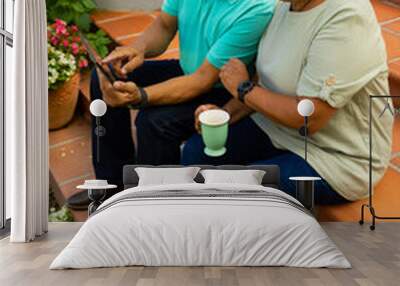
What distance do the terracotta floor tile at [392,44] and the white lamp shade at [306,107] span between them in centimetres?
99

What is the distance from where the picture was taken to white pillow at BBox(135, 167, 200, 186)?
578 centimetres

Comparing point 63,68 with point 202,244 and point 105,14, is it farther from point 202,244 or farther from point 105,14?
point 202,244

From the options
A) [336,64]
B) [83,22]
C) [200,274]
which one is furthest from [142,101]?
[200,274]

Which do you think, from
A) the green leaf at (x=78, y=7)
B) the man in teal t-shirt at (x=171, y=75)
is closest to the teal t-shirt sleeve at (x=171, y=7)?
the man in teal t-shirt at (x=171, y=75)

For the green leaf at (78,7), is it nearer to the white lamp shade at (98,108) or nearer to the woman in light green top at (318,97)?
the white lamp shade at (98,108)

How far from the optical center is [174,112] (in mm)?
6266

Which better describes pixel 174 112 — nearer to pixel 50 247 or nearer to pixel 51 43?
pixel 51 43

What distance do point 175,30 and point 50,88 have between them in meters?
1.39

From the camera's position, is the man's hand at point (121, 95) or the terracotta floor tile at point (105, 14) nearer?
the man's hand at point (121, 95)

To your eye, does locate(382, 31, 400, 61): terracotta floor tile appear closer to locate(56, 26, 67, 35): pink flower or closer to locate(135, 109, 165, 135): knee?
locate(135, 109, 165, 135): knee

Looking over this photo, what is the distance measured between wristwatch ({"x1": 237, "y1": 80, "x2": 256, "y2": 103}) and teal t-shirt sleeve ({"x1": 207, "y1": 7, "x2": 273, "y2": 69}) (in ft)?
0.73

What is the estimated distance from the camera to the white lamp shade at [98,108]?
6.21 meters

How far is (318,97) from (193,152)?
1.31 m

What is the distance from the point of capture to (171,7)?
643 cm
